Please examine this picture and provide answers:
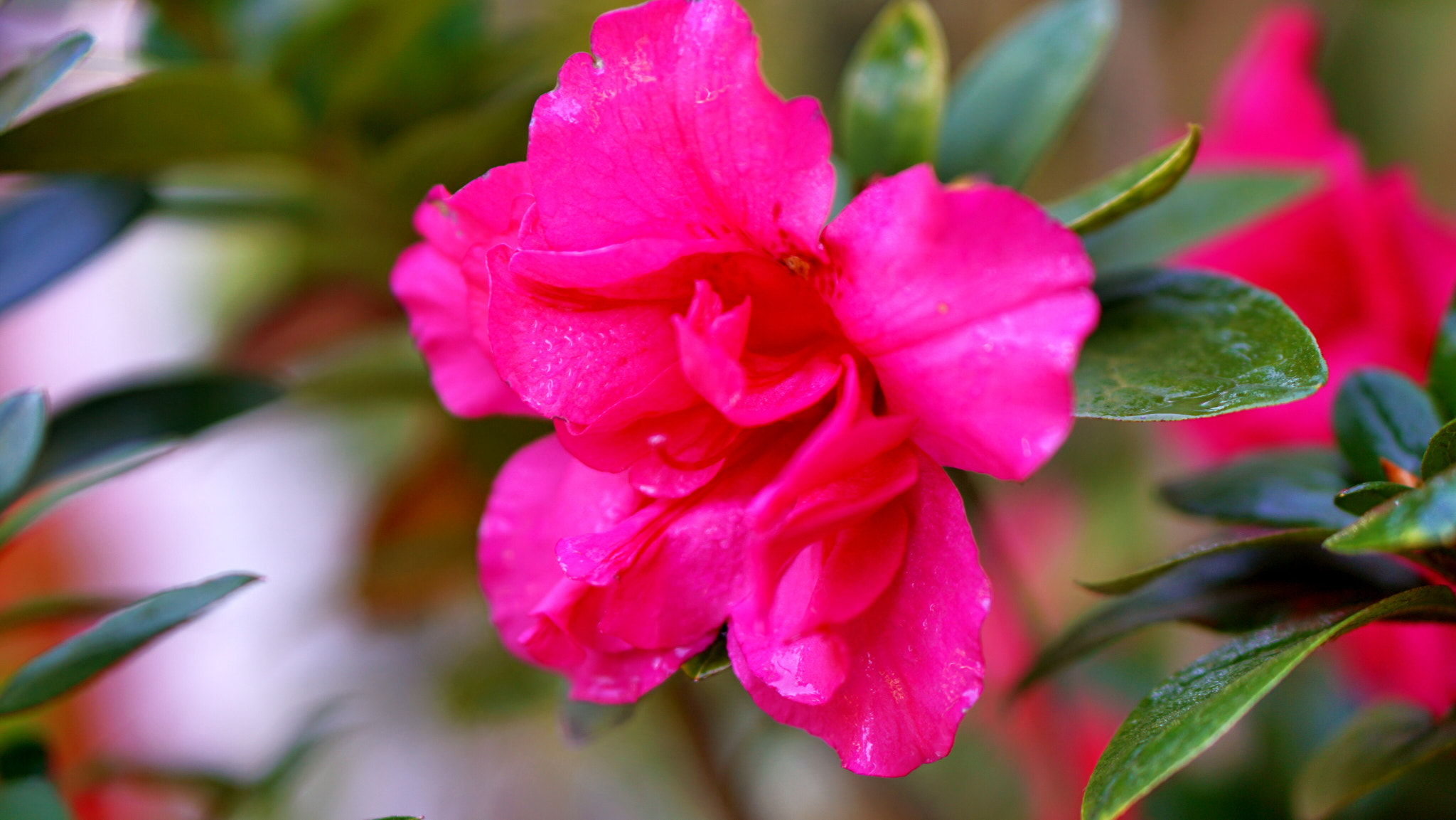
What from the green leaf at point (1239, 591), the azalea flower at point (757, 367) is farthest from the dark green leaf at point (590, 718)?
the green leaf at point (1239, 591)

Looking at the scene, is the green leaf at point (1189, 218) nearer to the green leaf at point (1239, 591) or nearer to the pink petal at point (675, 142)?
the green leaf at point (1239, 591)

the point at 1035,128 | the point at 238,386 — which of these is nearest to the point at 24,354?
the point at 238,386

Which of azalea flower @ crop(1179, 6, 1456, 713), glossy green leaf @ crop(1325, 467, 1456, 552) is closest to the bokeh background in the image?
azalea flower @ crop(1179, 6, 1456, 713)

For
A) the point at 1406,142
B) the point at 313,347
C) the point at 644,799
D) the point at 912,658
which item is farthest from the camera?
the point at 1406,142

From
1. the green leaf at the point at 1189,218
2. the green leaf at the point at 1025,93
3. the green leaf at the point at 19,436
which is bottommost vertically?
the green leaf at the point at 1189,218

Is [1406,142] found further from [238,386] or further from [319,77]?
[238,386]

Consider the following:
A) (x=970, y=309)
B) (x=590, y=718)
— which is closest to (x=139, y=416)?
(x=590, y=718)
